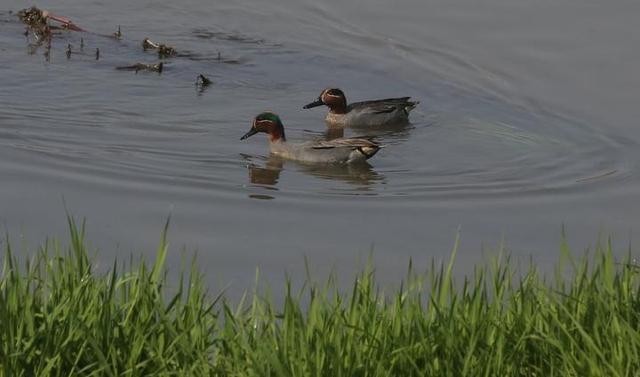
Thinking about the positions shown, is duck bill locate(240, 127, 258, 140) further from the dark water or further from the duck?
the duck

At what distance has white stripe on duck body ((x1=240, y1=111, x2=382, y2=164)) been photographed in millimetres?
12656

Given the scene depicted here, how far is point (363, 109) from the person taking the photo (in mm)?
14242

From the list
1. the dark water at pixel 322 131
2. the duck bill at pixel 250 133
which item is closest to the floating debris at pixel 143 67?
the dark water at pixel 322 131

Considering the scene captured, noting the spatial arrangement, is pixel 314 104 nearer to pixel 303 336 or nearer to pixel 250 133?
pixel 250 133

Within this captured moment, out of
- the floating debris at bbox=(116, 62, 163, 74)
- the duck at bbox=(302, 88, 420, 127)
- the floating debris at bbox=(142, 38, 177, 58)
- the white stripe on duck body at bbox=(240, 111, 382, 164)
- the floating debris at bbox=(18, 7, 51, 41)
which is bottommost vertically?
the white stripe on duck body at bbox=(240, 111, 382, 164)

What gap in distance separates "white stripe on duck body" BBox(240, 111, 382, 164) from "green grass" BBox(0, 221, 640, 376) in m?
6.46

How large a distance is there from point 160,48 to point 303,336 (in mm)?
9884

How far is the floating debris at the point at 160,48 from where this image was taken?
15.3 m

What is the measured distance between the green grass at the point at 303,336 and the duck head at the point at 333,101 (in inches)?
307

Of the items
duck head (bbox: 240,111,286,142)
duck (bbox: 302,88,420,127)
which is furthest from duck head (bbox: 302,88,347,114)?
duck head (bbox: 240,111,286,142)

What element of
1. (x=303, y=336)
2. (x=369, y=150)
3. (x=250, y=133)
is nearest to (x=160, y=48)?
(x=250, y=133)

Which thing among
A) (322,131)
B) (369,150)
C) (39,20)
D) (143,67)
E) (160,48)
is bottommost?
(322,131)

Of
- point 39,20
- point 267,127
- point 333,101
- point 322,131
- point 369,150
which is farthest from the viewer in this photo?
point 39,20

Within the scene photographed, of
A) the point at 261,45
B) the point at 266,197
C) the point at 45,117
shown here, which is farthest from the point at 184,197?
the point at 261,45
